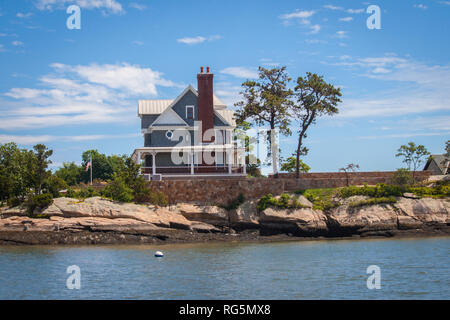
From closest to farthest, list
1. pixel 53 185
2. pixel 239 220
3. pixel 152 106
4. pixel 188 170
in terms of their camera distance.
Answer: pixel 53 185 → pixel 239 220 → pixel 188 170 → pixel 152 106

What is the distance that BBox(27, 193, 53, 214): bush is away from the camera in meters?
41.4

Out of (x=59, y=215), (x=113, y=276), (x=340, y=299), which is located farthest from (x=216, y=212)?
(x=340, y=299)

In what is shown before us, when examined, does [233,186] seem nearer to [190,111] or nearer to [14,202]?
[190,111]

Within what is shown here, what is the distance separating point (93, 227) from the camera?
4100cm

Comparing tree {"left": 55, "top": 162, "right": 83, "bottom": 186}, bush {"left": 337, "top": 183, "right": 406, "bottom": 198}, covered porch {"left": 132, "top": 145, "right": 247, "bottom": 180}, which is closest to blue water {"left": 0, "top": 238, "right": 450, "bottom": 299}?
bush {"left": 337, "top": 183, "right": 406, "bottom": 198}

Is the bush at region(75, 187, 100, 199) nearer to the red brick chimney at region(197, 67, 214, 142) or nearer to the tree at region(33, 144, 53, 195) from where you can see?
the tree at region(33, 144, 53, 195)

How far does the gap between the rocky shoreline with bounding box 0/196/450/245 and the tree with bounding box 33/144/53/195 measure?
7.76 feet

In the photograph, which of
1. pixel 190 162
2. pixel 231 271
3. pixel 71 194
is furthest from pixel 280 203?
pixel 71 194

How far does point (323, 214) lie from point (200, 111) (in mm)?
16577

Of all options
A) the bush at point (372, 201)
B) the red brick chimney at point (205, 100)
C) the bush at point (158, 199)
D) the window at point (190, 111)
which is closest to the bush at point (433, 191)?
the bush at point (372, 201)

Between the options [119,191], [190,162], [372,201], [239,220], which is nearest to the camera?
[119,191]

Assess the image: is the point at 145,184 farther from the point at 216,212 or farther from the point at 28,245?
the point at 28,245

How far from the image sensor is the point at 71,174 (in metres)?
68.9

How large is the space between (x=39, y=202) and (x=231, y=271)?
65.1 feet
